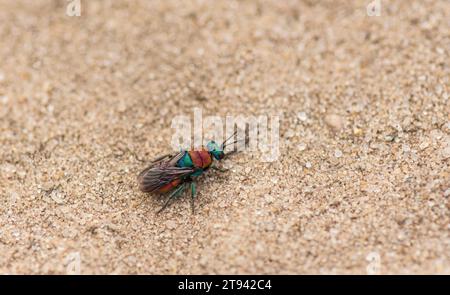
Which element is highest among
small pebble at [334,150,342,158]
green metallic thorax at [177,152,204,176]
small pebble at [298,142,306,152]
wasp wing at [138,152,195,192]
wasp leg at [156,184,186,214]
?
small pebble at [298,142,306,152]

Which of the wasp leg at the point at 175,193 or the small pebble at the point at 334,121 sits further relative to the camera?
the small pebble at the point at 334,121

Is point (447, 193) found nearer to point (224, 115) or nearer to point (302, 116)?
point (302, 116)

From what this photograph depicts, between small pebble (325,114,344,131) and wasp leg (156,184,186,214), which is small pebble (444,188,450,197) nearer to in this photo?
small pebble (325,114,344,131)

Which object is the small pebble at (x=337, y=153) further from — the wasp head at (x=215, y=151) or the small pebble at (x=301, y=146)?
the wasp head at (x=215, y=151)

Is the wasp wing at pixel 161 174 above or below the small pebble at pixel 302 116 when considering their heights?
below

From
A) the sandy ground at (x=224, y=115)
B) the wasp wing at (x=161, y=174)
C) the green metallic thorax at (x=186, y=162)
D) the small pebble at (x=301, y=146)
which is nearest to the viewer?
the sandy ground at (x=224, y=115)

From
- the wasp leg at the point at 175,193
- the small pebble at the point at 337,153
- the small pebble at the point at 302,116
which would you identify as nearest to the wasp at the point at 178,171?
the wasp leg at the point at 175,193

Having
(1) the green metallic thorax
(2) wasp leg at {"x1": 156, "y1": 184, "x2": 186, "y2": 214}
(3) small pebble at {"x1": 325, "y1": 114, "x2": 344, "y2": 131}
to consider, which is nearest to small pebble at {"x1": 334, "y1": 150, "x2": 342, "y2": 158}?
(3) small pebble at {"x1": 325, "y1": 114, "x2": 344, "y2": 131}
